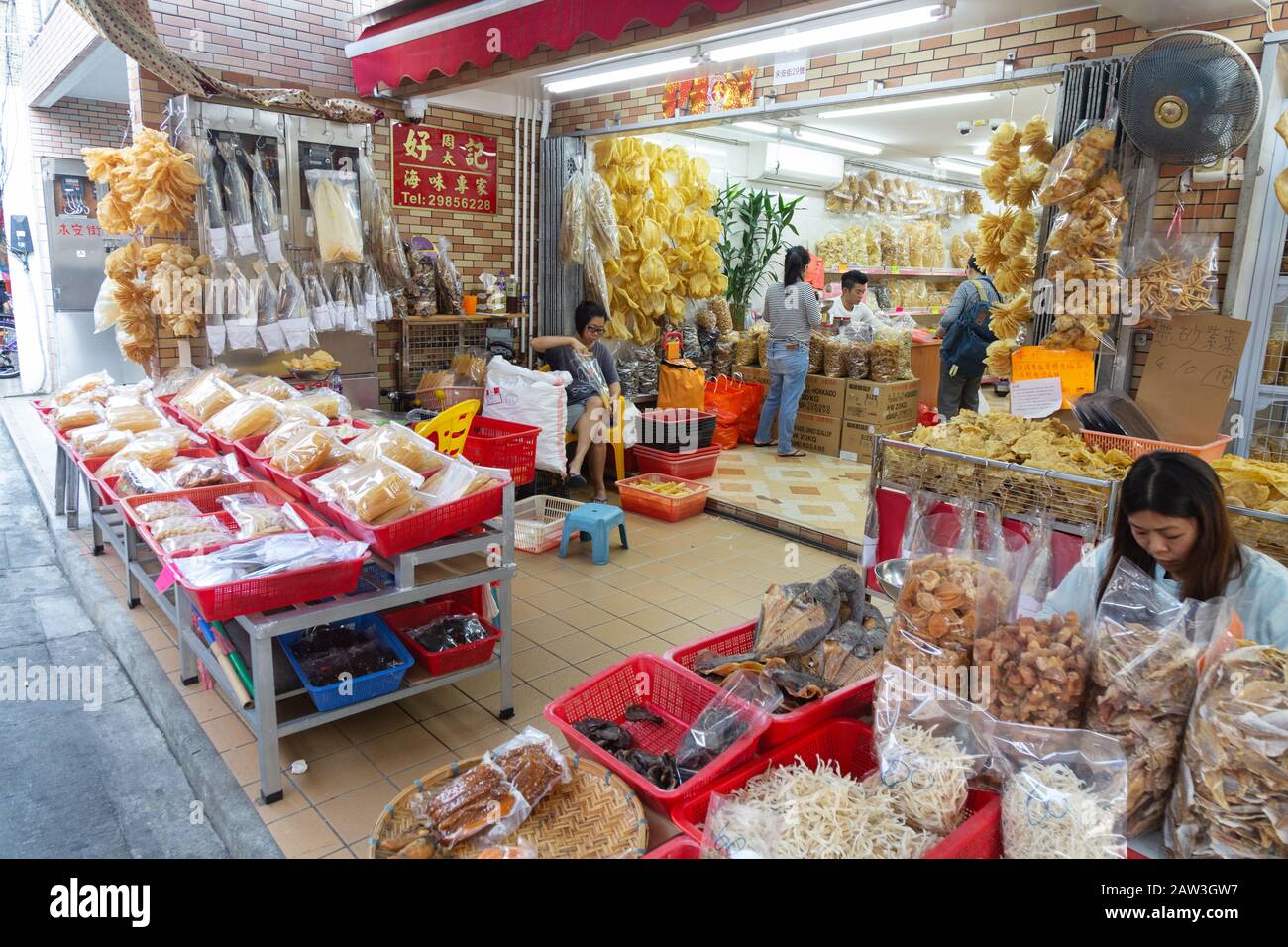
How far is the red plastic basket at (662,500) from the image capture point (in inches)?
266

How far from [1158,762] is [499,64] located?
651 cm

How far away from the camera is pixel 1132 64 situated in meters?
4.36

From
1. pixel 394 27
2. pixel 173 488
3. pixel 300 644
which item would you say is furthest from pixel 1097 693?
pixel 394 27

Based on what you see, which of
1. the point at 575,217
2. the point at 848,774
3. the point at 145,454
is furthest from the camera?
the point at 575,217

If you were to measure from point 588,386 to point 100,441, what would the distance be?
3557 millimetres

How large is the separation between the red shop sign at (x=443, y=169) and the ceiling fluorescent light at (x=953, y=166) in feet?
23.9

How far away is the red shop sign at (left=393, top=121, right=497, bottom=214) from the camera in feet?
24.0

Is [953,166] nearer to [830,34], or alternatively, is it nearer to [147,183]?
[830,34]

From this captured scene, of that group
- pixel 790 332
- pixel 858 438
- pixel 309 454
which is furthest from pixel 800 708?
pixel 858 438

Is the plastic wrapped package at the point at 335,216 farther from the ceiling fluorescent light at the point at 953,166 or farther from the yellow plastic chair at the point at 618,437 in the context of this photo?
the ceiling fluorescent light at the point at 953,166

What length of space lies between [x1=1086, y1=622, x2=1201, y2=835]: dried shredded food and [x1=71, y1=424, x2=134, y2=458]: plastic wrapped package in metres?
4.72

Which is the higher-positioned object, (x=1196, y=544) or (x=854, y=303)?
A: (x=854, y=303)

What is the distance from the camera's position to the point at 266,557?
3.07 m

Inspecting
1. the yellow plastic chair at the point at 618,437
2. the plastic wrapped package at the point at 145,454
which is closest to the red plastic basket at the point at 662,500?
the yellow plastic chair at the point at 618,437
